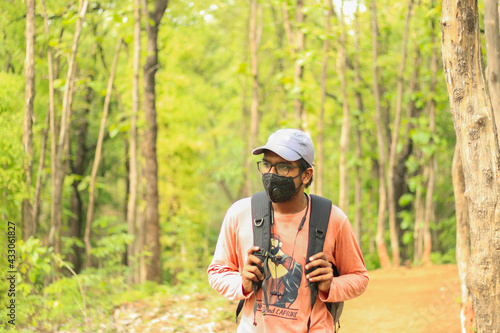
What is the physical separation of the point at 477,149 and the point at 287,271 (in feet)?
6.43

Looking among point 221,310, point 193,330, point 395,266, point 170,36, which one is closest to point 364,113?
point 395,266

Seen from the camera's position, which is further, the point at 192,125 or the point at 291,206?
the point at 192,125

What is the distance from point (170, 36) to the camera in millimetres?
15945

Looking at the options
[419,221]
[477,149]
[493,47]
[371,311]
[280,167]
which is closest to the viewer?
[280,167]

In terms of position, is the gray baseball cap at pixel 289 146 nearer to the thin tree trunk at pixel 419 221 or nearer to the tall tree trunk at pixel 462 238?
the tall tree trunk at pixel 462 238

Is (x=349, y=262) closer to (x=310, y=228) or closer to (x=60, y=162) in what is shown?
(x=310, y=228)

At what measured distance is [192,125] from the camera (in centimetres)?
1725

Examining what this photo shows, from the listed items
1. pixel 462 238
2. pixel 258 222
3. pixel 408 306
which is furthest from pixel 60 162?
pixel 258 222

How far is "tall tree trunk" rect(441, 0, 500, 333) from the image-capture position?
3.81 m

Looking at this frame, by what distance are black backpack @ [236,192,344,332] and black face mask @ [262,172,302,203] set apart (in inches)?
2.9

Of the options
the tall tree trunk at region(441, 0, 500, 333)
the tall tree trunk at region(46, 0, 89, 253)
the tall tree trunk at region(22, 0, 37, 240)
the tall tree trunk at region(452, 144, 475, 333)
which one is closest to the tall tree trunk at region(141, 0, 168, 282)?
the tall tree trunk at region(46, 0, 89, 253)

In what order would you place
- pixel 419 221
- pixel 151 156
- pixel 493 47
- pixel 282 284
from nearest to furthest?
pixel 282 284, pixel 493 47, pixel 151 156, pixel 419 221

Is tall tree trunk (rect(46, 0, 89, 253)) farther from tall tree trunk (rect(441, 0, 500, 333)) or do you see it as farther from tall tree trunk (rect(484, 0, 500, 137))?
tall tree trunk (rect(441, 0, 500, 333))

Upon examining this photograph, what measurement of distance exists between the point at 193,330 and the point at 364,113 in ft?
27.5
